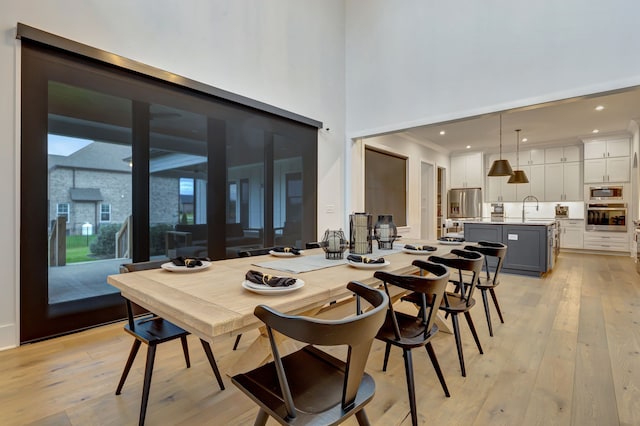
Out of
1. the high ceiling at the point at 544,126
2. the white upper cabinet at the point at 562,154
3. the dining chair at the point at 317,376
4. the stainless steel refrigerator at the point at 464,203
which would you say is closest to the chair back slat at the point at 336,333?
the dining chair at the point at 317,376

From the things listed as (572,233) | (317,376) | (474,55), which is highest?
(474,55)

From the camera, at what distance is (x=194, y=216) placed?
11.0 ft

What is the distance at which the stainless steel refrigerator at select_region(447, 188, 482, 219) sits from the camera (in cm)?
858

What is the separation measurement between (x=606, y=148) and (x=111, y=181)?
→ 9.36m

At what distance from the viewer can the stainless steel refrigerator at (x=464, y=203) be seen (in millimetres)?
8578

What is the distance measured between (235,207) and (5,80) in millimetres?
2099

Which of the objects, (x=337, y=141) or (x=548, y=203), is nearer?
(x=337, y=141)

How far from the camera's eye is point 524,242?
4984mm

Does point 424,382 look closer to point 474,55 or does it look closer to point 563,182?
point 474,55

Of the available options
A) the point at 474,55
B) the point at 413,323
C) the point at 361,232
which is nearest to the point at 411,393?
the point at 413,323

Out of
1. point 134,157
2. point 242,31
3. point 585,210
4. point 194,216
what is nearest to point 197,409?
point 194,216

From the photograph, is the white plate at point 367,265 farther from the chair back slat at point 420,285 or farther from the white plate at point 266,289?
the white plate at point 266,289

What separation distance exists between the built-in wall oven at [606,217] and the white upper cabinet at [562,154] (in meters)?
1.21

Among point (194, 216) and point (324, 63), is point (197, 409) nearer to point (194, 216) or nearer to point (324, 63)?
point (194, 216)
